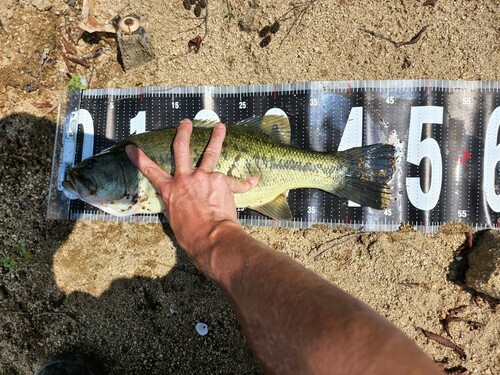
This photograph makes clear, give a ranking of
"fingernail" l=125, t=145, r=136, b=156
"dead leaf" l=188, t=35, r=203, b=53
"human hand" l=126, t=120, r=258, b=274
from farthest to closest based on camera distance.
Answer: "dead leaf" l=188, t=35, r=203, b=53
"fingernail" l=125, t=145, r=136, b=156
"human hand" l=126, t=120, r=258, b=274

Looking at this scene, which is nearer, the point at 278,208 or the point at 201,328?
the point at 278,208

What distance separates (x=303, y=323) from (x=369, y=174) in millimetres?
2286

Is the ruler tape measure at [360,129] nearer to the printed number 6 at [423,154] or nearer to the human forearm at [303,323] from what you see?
the printed number 6 at [423,154]

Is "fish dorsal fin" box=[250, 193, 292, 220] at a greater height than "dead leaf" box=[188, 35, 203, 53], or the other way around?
"dead leaf" box=[188, 35, 203, 53]

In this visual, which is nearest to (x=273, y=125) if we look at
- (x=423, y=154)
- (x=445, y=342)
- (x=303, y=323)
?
(x=423, y=154)

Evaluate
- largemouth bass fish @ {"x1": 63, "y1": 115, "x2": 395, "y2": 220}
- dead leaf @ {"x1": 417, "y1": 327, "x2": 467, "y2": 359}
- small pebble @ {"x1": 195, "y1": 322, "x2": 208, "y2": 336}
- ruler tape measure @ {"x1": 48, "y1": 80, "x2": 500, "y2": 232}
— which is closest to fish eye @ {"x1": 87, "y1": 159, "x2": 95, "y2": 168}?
largemouth bass fish @ {"x1": 63, "y1": 115, "x2": 395, "y2": 220}

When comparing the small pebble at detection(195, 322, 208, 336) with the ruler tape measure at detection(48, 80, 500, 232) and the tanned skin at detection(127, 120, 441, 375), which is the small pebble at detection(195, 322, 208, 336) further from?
the tanned skin at detection(127, 120, 441, 375)

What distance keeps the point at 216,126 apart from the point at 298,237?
1.47 metres

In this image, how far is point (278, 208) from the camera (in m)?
3.97

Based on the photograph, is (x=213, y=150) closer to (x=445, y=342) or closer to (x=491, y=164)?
(x=491, y=164)

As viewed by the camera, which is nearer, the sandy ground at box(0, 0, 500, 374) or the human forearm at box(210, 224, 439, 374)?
the human forearm at box(210, 224, 439, 374)

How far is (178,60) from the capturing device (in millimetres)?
4363

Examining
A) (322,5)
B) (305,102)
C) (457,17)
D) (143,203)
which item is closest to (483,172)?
(457,17)

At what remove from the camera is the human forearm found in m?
1.70
